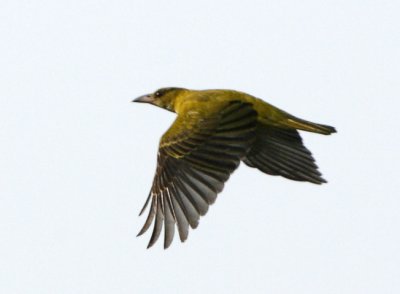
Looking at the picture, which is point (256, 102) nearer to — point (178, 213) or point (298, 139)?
point (298, 139)

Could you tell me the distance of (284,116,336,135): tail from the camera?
40.0 ft

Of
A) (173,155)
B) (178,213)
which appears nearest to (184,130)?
(173,155)

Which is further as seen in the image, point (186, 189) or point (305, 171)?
point (305, 171)

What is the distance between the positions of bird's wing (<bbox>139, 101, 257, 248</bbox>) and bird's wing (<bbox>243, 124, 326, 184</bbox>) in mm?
601

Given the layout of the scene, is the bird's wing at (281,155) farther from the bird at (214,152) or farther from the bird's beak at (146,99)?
the bird's beak at (146,99)

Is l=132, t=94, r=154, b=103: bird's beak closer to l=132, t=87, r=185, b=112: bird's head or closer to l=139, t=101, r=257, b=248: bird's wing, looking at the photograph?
l=132, t=87, r=185, b=112: bird's head

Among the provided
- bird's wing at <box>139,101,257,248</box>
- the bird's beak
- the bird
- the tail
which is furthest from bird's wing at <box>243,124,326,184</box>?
the bird's beak

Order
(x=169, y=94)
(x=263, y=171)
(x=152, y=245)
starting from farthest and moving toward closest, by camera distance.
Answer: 1. (x=169, y=94)
2. (x=263, y=171)
3. (x=152, y=245)

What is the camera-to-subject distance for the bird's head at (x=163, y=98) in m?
13.8

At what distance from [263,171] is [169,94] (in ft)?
7.04

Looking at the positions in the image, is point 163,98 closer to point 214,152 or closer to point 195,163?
point 195,163

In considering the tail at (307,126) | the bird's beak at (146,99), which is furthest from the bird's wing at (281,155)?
the bird's beak at (146,99)

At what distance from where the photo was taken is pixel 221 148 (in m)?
11.6

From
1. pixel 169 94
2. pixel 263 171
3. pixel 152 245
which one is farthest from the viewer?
pixel 169 94
